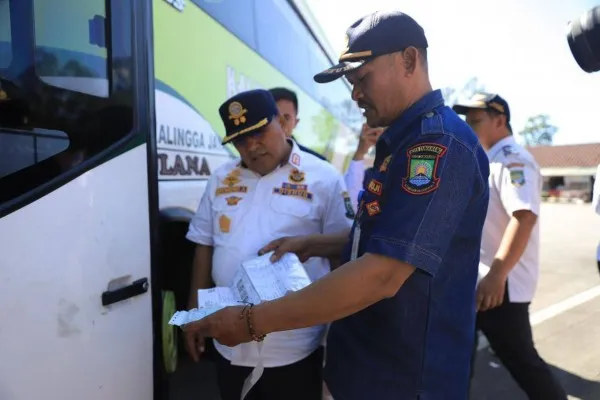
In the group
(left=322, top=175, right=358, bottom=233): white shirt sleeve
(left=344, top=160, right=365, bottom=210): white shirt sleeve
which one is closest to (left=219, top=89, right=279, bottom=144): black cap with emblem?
(left=322, top=175, right=358, bottom=233): white shirt sleeve

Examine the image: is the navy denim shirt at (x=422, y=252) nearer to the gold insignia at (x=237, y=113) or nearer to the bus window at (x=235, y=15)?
the gold insignia at (x=237, y=113)

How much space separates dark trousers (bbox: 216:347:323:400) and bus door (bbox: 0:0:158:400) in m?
0.30

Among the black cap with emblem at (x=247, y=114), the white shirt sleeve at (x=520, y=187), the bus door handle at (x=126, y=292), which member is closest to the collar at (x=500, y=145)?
the white shirt sleeve at (x=520, y=187)

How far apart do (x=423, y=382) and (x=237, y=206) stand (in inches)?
38.5

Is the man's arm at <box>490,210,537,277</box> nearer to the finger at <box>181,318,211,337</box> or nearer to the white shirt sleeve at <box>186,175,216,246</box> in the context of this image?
the white shirt sleeve at <box>186,175,216,246</box>

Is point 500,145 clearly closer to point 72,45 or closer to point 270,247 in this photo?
point 270,247

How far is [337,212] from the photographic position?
6.49 ft

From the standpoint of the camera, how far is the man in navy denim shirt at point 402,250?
1172 millimetres

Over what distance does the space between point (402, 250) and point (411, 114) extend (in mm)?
406

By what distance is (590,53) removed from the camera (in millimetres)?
1447

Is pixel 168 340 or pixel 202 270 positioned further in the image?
pixel 202 270

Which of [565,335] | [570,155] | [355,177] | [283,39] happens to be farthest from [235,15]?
[570,155]

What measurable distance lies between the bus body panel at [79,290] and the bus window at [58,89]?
90mm

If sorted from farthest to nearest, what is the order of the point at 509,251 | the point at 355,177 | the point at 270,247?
1. the point at 355,177
2. the point at 509,251
3. the point at 270,247
